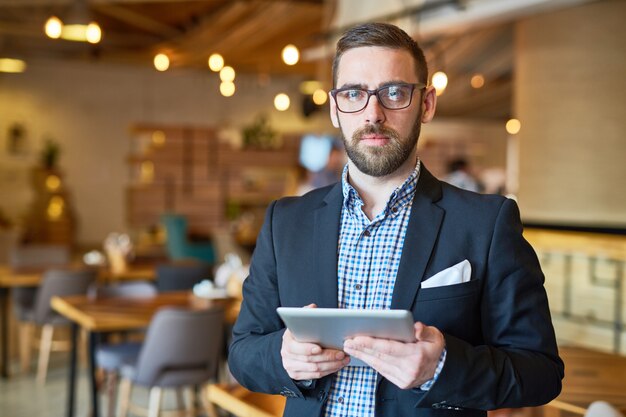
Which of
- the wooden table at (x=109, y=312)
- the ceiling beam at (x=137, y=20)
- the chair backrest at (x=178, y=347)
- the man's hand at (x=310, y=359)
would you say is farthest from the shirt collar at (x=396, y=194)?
the ceiling beam at (x=137, y=20)

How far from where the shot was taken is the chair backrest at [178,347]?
4512 mm

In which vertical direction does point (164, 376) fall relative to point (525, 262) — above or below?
below

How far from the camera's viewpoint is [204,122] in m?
18.7

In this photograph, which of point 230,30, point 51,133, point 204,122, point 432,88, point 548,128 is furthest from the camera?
point 204,122

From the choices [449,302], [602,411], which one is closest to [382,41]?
[449,302]

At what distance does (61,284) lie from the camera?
6621 mm

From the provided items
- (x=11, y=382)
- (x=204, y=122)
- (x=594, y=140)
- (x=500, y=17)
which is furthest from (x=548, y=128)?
(x=204, y=122)

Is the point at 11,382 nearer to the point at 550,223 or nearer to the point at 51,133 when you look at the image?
the point at 550,223

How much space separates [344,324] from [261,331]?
1.36ft

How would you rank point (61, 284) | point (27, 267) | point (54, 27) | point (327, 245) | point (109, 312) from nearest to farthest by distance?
point (327, 245) → point (109, 312) → point (61, 284) → point (54, 27) → point (27, 267)

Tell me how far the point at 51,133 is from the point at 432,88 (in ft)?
55.4

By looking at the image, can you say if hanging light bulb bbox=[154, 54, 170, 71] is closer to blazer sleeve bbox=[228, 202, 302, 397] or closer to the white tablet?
blazer sleeve bbox=[228, 202, 302, 397]

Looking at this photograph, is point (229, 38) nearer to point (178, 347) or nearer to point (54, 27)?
point (54, 27)

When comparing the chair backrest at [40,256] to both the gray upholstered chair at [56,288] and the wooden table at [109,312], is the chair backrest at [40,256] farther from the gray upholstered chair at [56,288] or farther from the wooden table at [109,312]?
the wooden table at [109,312]
